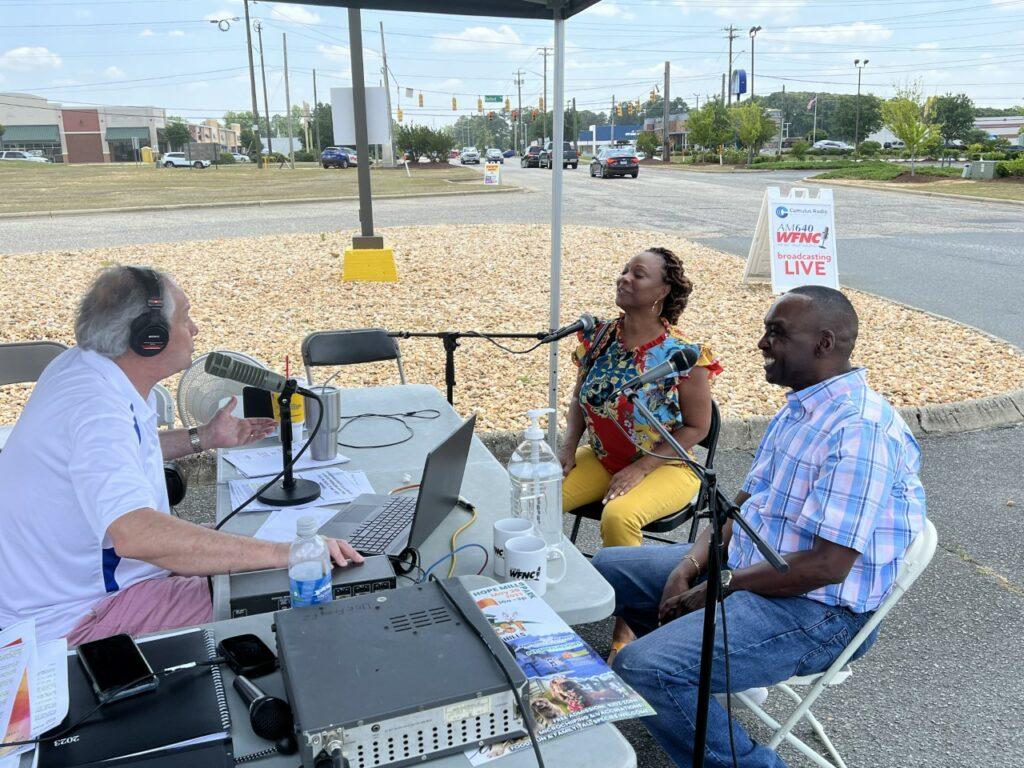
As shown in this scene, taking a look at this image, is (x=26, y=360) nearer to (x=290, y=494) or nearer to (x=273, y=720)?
(x=290, y=494)

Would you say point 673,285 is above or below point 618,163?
below

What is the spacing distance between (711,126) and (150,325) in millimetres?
57183

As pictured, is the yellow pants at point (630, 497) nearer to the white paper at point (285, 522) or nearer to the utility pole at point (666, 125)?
the white paper at point (285, 522)

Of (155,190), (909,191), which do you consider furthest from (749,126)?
(155,190)

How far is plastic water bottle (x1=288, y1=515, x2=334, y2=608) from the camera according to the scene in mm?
1651

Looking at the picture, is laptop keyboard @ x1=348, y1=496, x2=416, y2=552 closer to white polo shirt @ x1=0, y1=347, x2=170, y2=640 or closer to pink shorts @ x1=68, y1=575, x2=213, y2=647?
pink shorts @ x1=68, y1=575, x2=213, y2=647

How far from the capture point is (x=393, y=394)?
3.86m

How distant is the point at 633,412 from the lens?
3.32 metres

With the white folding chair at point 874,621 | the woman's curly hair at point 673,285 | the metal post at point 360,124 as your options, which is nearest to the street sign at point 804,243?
the metal post at point 360,124

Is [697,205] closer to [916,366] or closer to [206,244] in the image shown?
[206,244]

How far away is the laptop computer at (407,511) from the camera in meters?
2.04

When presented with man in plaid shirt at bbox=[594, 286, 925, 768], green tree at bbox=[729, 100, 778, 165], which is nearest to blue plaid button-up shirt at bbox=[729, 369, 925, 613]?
man in plaid shirt at bbox=[594, 286, 925, 768]

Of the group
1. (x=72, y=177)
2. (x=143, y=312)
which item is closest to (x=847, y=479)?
(x=143, y=312)

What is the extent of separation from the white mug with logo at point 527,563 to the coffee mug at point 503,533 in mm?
27
